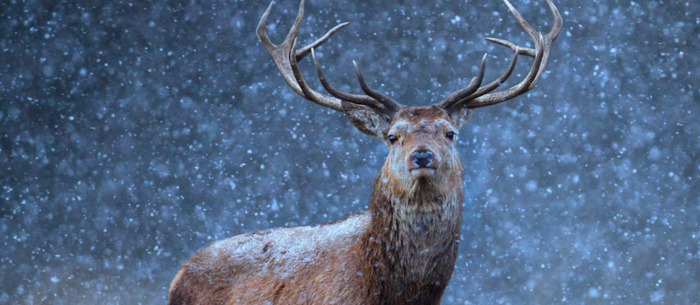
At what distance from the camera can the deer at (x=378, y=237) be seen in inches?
202

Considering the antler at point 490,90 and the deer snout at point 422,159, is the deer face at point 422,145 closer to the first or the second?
the deer snout at point 422,159

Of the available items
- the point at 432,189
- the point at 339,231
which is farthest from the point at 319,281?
the point at 432,189

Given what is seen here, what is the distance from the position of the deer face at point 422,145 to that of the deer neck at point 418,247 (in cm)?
7

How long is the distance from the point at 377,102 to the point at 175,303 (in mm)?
1946

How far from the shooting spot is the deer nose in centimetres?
505

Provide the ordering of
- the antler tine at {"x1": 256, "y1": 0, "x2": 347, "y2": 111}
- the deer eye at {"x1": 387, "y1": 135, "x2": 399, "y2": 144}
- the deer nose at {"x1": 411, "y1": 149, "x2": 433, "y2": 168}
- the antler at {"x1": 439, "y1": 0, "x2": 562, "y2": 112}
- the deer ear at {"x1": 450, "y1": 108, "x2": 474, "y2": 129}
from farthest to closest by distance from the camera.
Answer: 1. the antler tine at {"x1": 256, "y1": 0, "x2": 347, "y2": 111}
2. the deer ear at {"x1": 450, "y1": 108, "x2": 474, "y2": 129}
3. the antler at {"x1": 439, "y1": 0, "x2": 562, "y2": 112}
4. the deer eye at {"x1": 387, "y1": 135, "x2": 399, "y2": 144}
5. the deer nose at {"x1": 411, "y1": 149, "x2": 433, "y2": 168}

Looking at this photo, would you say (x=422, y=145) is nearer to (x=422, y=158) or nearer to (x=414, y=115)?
(x=422, y=158)

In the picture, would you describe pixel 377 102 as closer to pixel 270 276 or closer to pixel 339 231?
pixel 339 231

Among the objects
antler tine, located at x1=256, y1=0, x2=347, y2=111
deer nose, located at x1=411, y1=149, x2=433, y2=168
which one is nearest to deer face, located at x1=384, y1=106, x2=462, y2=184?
deer nose, located at x1=411, y1=149, x2=433, y2=168

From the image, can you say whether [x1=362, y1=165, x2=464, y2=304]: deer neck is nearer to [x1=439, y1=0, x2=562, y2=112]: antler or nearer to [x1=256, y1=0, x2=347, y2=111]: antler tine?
[x1=439, y1=0, x2=562, y2=112]: antler

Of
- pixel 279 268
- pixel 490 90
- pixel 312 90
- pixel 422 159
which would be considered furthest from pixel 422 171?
pixel 279 268

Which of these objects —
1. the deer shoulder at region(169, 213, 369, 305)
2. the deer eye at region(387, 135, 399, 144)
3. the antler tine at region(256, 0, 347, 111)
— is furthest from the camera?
the antler tine at region(256, 0, 347, 111)

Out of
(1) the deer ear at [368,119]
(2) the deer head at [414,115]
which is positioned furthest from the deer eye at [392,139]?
(1) the deer ear at [368,119]

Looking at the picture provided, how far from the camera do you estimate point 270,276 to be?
5.76 m
